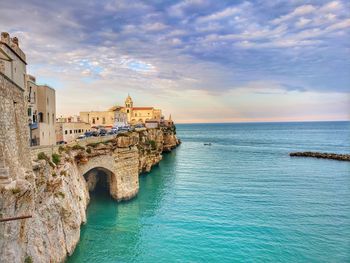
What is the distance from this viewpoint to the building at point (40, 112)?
29.0m

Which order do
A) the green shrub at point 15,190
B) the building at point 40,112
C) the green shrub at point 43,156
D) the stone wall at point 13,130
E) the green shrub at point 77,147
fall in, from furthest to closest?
the green shrub at point 77,147 → the building at point 40,112 → the green shrub at point 43,156 → the stone wall at point 13,130 → the green shrub at point 15,190

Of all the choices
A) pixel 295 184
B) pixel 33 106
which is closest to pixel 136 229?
pixel 33 106

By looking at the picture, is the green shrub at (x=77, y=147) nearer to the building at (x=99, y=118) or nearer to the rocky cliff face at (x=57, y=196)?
the rocky cliff face at (x=57, y=196)

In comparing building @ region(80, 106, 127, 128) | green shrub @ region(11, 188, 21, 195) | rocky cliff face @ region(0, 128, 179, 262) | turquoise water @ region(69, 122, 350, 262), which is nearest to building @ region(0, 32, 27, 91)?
rocky cliff face @ region(0, 128, 179, 262)

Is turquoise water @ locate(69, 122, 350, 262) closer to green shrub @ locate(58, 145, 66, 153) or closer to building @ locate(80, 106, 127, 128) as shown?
green shrub @ locate(58, 145, 66, 153)

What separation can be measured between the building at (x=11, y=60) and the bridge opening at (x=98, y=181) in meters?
18.1

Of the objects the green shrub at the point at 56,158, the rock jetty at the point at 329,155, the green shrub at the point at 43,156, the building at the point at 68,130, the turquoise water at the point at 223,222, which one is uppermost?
the building at the point at 68,130

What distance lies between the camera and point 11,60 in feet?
65.8

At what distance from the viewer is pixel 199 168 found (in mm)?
60594

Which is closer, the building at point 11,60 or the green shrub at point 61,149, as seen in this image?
the building at point 11,60

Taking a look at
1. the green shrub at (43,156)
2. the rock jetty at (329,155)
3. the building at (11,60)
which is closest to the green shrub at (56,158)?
the green shrub at (43,156)

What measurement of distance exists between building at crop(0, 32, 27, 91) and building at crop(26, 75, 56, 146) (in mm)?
6298

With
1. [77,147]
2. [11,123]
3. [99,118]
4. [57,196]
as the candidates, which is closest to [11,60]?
[11,123]

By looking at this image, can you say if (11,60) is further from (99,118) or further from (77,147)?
(99,118)
